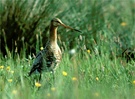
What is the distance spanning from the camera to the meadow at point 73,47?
5.13 meters

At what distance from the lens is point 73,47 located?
28.8 ft

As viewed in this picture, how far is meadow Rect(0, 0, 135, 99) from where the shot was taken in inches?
202

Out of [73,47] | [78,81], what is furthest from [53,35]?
[73,47]

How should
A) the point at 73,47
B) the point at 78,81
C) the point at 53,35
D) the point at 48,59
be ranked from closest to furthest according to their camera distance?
the point at 78,81, the point at 48,59, the point at 53,35, the point at 73,47

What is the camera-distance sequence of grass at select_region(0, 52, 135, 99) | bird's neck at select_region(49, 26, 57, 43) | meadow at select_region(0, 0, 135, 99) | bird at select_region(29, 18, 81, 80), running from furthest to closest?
1. bird's neck at select_region(49, 26, 57, 43)
2. bird at select_region(29, 18, 81, 80)
3. meadow at select_region(0, 0, 135, 99)
4. grass at select_region(0, 52, 135, 99)

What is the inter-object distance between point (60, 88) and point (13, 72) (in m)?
1.23

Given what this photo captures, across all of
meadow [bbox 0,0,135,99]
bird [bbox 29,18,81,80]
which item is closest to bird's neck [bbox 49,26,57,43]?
bird [bbox 29,18,81,80]

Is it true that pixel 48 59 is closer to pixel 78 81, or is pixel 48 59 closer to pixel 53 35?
pixel 53 35

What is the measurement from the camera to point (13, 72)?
6059 millimetres

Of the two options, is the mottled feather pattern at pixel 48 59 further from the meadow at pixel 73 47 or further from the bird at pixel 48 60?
the meadow at pixel 73 47

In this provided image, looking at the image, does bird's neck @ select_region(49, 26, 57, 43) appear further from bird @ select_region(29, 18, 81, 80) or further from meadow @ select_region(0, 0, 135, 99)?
meadow @ select_region(0, 0, 135, 99)

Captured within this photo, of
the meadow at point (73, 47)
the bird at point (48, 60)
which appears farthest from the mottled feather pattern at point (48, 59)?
the meadow at point (73, 47)

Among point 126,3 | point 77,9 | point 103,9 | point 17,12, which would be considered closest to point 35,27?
point 17,12

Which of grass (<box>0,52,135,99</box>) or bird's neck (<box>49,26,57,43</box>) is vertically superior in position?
bird's neck (<box>49,26,57,43</box>)
